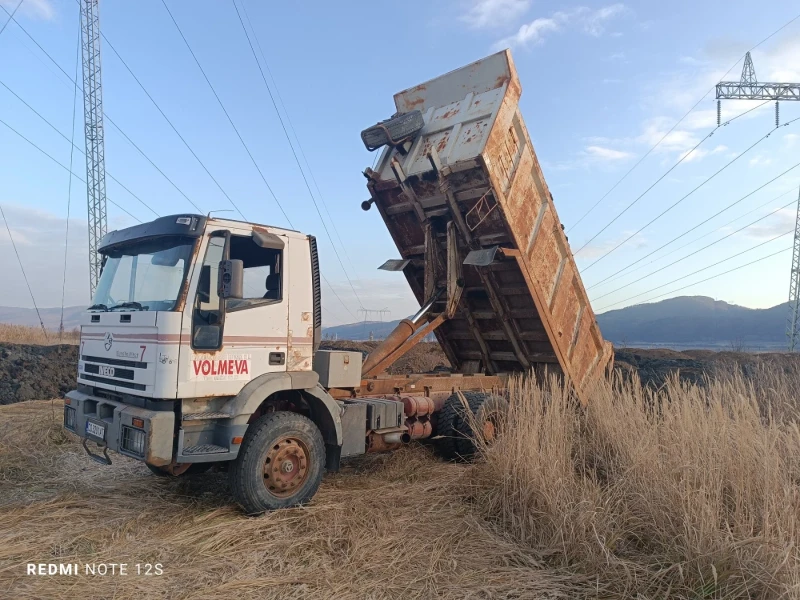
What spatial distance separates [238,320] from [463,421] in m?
3.06

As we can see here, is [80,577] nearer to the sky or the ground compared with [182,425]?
nearer to the ground

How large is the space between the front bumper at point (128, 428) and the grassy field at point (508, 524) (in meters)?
0.64

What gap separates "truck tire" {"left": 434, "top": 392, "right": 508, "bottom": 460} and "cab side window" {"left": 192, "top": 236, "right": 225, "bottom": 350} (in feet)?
10.5

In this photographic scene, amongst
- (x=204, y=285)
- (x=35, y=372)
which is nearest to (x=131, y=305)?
(x=204, y=285)

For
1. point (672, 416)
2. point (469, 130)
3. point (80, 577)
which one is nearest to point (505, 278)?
point (469, 130)

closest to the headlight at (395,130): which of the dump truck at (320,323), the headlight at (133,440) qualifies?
the dump truck at (320,323)

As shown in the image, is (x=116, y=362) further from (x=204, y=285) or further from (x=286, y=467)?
(x=286, y=467)

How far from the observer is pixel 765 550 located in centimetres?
337

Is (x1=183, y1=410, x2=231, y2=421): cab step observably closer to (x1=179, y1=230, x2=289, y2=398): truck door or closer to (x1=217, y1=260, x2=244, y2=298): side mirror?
(x1=179, y1=230, x2=289, y2=398): truck door

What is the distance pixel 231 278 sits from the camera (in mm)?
4668

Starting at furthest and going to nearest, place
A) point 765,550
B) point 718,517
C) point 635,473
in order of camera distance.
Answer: point 635,473, point 718,517, point 765,550

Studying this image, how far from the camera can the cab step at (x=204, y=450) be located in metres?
4.65

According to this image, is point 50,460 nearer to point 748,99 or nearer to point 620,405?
point 620,405

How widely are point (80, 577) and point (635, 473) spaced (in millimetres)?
4084
